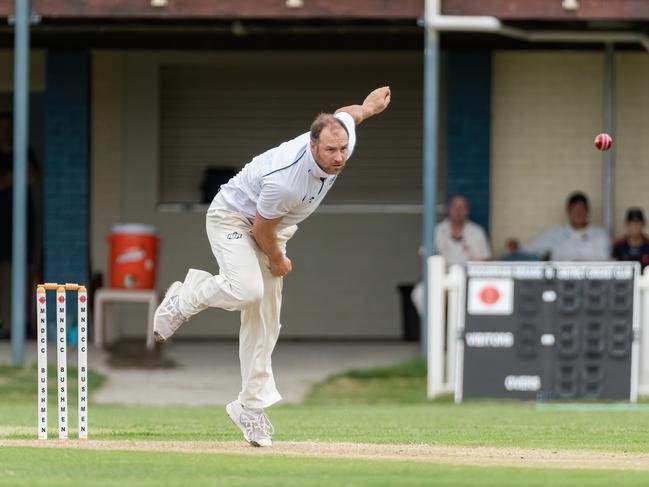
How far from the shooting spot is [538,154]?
1848 cm

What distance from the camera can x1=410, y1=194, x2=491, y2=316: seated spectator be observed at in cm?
1739

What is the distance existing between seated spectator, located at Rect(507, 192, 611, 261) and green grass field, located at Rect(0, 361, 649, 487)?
2554mm

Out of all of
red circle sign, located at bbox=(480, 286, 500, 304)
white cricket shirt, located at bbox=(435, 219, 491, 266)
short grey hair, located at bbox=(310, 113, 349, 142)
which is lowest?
red circle sign, located at bbox=(480, 286, 500, 304)

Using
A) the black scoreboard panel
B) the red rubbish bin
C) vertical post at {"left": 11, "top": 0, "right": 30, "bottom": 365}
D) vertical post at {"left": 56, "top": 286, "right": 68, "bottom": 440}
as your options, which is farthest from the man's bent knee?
the red rubbish bin

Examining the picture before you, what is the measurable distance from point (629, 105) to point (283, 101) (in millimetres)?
3935

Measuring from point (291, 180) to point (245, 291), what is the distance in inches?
28.0

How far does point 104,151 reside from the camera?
62.5 feet

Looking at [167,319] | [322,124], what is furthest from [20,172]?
[322,124]

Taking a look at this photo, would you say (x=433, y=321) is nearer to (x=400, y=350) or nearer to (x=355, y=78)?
(x=400, y=350)

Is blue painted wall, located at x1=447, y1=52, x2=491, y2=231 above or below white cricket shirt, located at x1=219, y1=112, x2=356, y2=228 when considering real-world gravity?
above

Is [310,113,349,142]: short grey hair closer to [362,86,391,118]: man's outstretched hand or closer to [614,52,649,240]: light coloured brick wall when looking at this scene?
[362,86,391,118]: man's outstretched hand

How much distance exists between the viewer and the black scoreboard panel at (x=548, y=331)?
47.8ft

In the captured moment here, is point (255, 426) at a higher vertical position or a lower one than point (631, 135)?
lower

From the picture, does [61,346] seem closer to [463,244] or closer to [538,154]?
[463,244]
